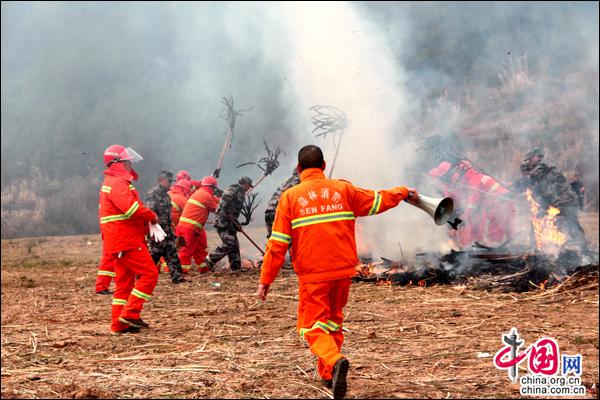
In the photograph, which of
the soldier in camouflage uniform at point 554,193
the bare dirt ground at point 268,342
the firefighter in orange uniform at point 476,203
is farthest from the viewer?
the firefighter in orange uniform at point 476,203

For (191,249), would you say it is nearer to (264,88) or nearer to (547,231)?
(547,231)

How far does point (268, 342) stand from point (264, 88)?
20172 millimetres

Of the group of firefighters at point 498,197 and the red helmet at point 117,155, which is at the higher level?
the red helmet at point 117,155

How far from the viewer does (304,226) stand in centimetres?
468

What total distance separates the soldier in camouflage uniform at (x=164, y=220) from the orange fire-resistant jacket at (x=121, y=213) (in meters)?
3.33

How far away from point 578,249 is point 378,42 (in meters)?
9.04

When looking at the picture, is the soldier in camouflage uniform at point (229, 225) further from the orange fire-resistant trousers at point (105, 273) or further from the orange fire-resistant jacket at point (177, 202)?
the orange fire-resistant trousers at point (105, 273)

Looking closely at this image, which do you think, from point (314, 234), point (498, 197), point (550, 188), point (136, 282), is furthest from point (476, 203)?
point (314, 234)

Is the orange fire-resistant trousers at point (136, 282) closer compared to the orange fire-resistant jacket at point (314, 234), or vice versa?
the orange fire-resistant jacket at point (314, 234)

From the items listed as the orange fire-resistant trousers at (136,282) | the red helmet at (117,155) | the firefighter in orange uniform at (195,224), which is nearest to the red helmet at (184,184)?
the firefighter in orange uniform at (195,224)

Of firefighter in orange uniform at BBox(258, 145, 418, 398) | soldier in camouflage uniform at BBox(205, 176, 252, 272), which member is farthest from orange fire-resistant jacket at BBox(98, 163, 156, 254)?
soldier in camouflage uniform at BBox(205, 176, 252, 272)

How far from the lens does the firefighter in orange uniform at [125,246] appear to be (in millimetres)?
6938

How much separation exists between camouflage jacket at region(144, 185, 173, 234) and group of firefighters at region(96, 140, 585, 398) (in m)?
0.02

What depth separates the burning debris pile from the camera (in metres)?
8.49
